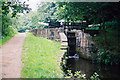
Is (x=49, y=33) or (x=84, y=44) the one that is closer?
(x=84, y=44)

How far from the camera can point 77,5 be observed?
9539 millimetres

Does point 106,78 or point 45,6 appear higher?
point 45,6

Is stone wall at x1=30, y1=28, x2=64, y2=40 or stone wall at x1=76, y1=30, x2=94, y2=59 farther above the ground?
stone wall at x1=30, y1=28, x2=64, y2=40

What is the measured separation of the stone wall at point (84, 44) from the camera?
11.3 metres

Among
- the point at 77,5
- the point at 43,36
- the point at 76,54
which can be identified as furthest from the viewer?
the point at 43,36

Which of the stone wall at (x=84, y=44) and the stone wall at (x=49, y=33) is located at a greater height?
the stone wall at (x=49, y=33)

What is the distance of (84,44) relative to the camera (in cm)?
1186

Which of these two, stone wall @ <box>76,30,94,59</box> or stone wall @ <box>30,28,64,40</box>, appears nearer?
stone wall @ <box>76,30,94,59</box>

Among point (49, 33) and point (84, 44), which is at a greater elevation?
point (49, 33)

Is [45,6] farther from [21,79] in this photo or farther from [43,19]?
[21,79]

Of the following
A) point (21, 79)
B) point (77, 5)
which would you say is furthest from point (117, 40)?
point (21, 79)

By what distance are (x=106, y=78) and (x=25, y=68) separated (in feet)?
13.7

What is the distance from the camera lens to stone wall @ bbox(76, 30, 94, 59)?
1128cm

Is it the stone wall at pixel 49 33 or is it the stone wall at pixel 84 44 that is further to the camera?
the stone wall at pixel 49 33
